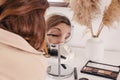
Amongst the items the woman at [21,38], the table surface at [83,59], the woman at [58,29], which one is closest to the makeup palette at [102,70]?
the table surface at [83,59]

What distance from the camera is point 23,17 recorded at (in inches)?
15.6

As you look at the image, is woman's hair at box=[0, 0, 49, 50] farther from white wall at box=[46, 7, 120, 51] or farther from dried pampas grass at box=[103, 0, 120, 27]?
white wall at box=[46, 7, 120, 51]

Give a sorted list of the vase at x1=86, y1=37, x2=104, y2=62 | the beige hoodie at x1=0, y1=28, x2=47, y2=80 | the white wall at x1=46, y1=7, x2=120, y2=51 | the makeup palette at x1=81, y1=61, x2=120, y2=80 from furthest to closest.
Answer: the white wall at x1=46, y1=7, x2=120, y2=51
the vase at x1=86, y1=37, x2=104, y2=62
the makeup palette at x1=81, y1=61, x2=120, y2=80
the beige hoodie at x1=0, y1=28, x2=47, y2=80

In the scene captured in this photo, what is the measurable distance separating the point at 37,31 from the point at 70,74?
0.52 meters

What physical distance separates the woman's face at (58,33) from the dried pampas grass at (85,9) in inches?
4.0

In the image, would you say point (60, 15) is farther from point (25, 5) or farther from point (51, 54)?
point (25, 5)

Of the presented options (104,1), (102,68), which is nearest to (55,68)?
(102,68)

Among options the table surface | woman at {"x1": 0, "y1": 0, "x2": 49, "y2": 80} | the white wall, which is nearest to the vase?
the table surface

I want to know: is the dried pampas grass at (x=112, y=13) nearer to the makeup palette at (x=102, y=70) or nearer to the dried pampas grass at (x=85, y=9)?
the dried pampas grass at (x=85, y=9)

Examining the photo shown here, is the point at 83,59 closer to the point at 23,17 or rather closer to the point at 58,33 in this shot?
the point at 58,33

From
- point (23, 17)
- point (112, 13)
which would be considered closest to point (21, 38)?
point (23, 17)

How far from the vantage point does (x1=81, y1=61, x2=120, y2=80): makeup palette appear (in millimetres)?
891

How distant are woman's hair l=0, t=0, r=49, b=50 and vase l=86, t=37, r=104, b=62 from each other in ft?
2.12

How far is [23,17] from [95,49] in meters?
0.72
